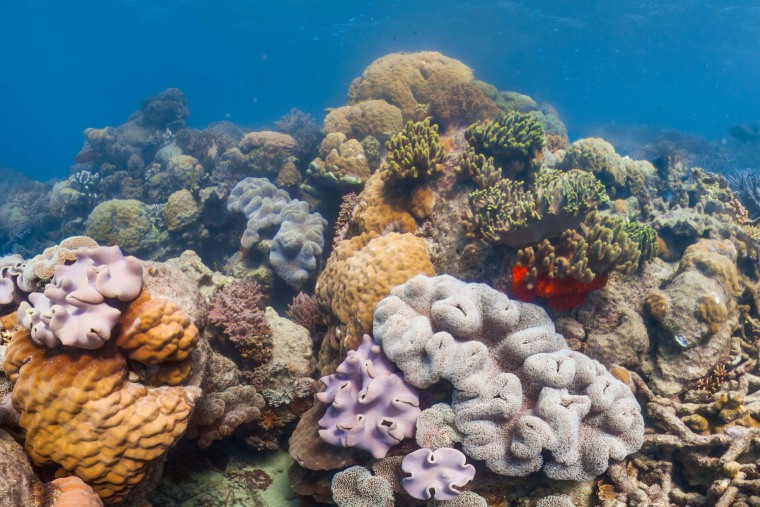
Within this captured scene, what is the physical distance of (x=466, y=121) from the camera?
8.14m

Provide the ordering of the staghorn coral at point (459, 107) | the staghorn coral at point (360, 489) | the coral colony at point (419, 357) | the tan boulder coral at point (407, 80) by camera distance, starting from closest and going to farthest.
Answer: the coral colony at point (419, 357) < the staghorn coral at point (360, 489) < the staghorn coral at point (459, 107) < the tan boulder coral at point (407, 80)

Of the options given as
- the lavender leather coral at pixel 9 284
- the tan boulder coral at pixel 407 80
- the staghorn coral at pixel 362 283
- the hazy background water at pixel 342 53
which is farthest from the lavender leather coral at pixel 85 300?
the hazy background water at pixel 342 53

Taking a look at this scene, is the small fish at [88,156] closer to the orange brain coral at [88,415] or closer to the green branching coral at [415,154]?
the green branching coral at [415,154]

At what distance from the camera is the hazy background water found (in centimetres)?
5203

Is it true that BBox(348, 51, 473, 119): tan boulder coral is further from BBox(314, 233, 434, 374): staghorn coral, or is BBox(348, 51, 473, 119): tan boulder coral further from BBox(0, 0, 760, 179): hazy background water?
BBox(0, 0, 760, 179): hazy background water

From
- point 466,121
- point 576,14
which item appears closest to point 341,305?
point 466,121

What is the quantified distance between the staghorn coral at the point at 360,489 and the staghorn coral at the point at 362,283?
130cm

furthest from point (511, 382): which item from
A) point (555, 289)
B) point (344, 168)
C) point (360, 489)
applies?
point (344, 168)

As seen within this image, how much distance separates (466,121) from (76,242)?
23.0ft

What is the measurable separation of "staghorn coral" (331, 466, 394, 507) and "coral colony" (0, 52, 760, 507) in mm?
16

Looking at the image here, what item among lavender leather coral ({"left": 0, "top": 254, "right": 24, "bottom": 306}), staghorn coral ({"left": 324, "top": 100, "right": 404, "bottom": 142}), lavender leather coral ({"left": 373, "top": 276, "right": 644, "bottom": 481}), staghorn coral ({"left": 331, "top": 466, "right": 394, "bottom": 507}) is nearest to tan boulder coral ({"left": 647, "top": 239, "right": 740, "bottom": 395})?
lavender leather coral ({"left": 373, "top": 276, "right": 644, "bottom": 481})

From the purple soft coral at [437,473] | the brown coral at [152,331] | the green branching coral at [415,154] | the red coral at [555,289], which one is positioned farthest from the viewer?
the green branching coral at [415,154]

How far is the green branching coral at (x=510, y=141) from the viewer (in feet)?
19.5

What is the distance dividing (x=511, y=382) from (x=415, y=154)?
3505 millimetres
